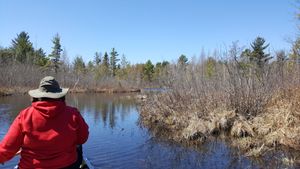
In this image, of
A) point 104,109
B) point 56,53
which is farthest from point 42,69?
point 104,109

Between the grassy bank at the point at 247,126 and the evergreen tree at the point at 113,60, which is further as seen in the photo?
the evergreen tree at the point at 113,60

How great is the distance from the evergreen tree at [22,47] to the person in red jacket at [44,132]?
2498 inches

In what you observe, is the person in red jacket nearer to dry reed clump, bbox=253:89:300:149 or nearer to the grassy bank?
the grassy bank

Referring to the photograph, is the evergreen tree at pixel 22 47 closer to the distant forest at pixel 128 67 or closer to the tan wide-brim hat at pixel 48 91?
the distant forest at pixel 128 67

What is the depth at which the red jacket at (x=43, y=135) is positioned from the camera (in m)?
3.40

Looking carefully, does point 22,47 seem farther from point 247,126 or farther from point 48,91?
point 48,91

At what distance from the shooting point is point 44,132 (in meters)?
3.45

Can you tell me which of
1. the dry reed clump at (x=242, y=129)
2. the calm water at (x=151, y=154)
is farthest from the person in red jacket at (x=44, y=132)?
the dry reed clump at (x=242, y=129)

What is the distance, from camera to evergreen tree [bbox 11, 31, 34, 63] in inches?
2539

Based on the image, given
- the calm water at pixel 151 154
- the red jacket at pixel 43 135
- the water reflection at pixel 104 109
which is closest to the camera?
the red jacket at pixel 43 135

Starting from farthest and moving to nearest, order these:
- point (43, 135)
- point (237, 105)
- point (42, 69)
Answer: point (42, 69), point (237, 105), point (43, 135)

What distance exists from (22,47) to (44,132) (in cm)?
6775

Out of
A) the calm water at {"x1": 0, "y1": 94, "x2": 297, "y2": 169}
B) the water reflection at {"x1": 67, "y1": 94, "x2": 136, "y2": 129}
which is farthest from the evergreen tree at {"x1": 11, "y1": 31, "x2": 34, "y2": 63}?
the calm water at {"x1": 0, "y1": 94, "x2": 297, "y2": 169}

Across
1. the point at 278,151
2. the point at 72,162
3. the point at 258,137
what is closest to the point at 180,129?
the point at 258,137
